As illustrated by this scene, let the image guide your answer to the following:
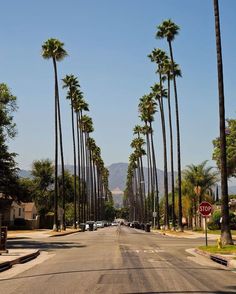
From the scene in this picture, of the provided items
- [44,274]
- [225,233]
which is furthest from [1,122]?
[44,274]

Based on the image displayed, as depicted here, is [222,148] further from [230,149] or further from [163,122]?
[163,122]

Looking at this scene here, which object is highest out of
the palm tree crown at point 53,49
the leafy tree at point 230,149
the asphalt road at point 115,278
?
the palm tree crown at point 53,49

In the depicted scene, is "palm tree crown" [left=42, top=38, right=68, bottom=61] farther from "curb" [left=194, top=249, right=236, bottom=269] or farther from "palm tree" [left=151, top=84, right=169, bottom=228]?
"curb" [left=194, top=249, right=236, bottom=269]

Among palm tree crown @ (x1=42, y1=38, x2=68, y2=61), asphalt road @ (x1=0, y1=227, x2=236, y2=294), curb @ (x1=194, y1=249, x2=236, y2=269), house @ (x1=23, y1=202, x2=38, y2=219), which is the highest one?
palm tree crown @ (x1=42, y1=38, x2=68, y2=61)

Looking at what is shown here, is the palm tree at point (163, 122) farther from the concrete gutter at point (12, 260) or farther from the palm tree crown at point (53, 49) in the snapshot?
the concrete gutter at point (12, 260)

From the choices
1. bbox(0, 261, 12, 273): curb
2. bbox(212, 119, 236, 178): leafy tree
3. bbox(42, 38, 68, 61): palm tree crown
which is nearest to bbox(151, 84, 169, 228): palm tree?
bbox(212, 119, 236, 178): leafy tree

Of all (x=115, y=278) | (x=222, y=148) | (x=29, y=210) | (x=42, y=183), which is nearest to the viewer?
(x=115, y=278)

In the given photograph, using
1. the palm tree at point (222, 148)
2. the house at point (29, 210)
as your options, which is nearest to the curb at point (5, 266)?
the palm tree at point (222, 148)

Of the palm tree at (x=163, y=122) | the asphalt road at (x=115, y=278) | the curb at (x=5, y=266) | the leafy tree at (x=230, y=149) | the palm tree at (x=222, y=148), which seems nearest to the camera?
the asphalt road at (x=115, y=278)

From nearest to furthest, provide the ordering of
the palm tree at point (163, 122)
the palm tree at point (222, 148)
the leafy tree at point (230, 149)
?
the palm tree at point (222, 148) → the leafy tree at point (230, 149) → the palm tree at point (163, 122)

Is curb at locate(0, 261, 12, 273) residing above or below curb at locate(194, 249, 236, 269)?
above

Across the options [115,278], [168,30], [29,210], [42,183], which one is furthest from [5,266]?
[42,183]

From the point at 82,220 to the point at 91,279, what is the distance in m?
101

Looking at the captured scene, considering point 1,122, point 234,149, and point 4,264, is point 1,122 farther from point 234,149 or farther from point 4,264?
point 234,149
